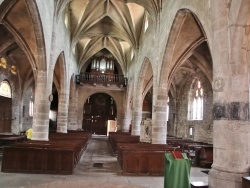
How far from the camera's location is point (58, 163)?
9.17 meters

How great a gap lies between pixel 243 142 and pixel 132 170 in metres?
4.62

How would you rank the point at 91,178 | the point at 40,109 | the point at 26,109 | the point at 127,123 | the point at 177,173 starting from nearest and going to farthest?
the point at 177,173
the point at 91,178
the point at 40,109
the point at 26,109
the point at 127,123

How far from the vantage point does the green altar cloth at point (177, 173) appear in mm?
5578

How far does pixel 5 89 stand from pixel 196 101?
15.8 m

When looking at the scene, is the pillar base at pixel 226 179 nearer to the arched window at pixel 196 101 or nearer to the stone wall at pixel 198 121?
the stone wall at pixel 198 121

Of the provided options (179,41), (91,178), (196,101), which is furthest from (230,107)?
(196,101)

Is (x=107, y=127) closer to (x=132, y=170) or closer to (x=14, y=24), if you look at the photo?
(x=14, y=24)

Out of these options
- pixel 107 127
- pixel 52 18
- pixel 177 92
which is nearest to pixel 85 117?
pixel 107 127

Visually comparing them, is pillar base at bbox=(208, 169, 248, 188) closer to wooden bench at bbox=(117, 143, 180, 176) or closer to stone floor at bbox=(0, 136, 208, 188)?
stone floor at bbox=(0, 136, 208, 188)

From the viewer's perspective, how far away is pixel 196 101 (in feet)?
77.2

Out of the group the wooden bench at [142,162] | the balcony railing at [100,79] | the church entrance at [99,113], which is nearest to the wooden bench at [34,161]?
the wooden bench at [142,162]

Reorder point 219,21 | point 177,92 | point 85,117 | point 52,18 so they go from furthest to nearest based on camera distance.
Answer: point 85,117 → point 177,92 → point 52,18 → point 219,21

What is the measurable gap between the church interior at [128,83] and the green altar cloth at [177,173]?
2.77 feet

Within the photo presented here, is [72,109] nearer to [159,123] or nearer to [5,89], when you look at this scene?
[5,89]
